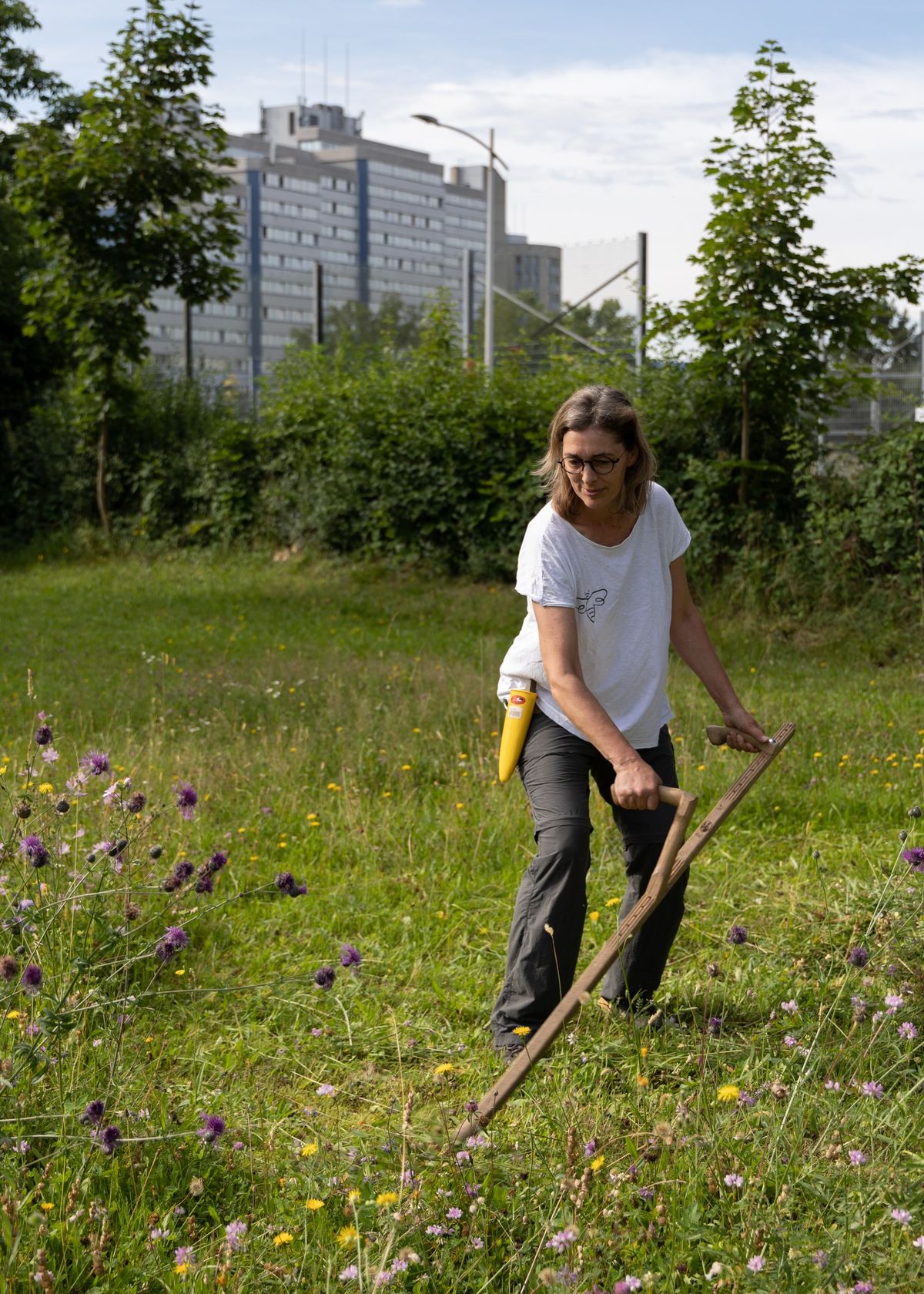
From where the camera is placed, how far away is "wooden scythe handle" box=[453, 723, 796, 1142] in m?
2.88

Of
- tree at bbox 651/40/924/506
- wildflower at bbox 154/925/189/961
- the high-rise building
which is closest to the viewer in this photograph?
wildflower at bbox 154/925/189/961

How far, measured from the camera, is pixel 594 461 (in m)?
3.61

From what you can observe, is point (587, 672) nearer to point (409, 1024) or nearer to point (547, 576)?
point (547, 576)

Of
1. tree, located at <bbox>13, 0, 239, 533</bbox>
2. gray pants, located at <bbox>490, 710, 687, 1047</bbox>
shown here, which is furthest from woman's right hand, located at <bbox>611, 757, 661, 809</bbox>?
tree, located at <bbox>13, 0, 239, 533</bbox>

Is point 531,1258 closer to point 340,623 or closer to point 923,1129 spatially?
point 923,1129

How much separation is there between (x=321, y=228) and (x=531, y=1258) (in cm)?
12234

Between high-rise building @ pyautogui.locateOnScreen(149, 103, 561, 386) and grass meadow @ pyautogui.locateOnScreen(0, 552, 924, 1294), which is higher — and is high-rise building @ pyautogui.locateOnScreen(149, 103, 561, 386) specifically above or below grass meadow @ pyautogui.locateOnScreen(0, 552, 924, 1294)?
above

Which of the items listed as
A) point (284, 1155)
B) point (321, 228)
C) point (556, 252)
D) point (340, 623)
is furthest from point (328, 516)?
point (321, 228)

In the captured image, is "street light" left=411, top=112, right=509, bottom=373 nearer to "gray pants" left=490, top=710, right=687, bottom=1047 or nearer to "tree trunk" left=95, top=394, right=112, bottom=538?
"tree trunk" left=95, top=394, right=112, bottom=538

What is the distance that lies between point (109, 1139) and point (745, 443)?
10.9m

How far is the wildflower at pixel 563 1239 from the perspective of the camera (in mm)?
2164

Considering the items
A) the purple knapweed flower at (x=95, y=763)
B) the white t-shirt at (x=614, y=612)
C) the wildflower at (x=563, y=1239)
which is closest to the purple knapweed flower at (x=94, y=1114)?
the wildflower at (x=563, y=1239)

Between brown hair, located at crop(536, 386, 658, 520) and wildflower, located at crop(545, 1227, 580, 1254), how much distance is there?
1.88 meters

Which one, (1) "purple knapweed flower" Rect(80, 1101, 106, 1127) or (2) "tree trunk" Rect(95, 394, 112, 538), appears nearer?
(1) "purple knapweed flower" Rect(80, 1101, 106, 1127)
